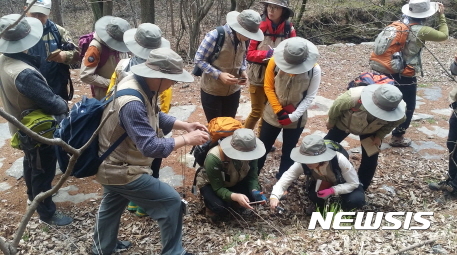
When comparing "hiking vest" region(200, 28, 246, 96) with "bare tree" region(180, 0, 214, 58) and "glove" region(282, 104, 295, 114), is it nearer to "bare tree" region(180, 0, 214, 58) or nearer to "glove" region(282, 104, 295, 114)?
"glove" region(282, 104, 295, 114)

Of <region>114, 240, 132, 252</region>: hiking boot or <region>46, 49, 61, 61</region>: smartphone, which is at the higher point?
<region>46, 49, 61, 61</region>: smartphone

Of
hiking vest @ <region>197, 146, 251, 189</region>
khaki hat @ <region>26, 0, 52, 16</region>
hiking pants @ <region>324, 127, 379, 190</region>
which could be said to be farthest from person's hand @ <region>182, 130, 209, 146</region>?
khaki hat @ <region>26, 0, 52, 16</region>

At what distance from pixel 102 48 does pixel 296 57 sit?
6.87ft

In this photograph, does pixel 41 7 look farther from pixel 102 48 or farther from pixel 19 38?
pixel 19 38

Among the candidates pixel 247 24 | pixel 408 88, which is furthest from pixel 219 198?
pixel 408 88

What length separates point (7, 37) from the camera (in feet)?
11.4

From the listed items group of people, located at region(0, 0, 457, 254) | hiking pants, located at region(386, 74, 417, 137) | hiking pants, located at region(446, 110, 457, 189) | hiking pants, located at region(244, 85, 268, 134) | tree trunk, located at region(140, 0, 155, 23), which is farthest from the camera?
tree trunk, located at region(140, 0, 155, 23)

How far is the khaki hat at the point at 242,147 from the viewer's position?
3926mm

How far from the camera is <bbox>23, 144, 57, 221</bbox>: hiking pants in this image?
3830 millimetres

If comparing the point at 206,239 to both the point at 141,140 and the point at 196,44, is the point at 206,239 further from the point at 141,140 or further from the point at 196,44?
the point at 196,44

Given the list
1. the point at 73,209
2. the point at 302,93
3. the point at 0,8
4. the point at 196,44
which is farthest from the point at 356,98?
the point at 0,8

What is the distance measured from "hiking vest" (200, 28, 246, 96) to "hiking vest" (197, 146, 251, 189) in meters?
0.89

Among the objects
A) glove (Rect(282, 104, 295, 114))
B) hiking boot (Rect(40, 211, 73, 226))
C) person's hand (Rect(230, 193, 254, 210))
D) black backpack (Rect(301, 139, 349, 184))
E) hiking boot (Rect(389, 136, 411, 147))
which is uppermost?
glove (Rect(282, 104, 295, 114))

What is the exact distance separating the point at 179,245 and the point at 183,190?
1553 millimetres
